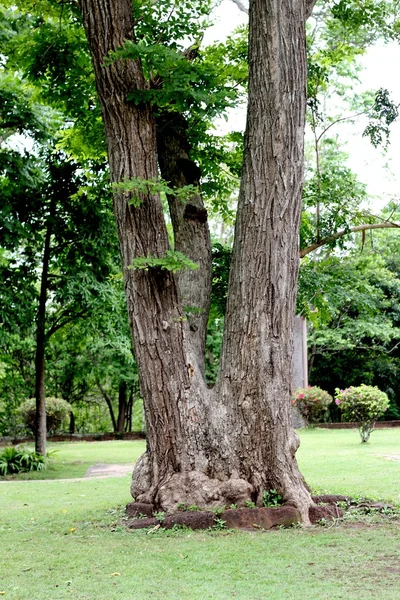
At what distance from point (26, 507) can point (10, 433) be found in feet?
49.9

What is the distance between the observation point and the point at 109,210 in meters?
13.8

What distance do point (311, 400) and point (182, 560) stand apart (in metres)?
14.8

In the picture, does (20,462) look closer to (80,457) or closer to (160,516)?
(80,457)

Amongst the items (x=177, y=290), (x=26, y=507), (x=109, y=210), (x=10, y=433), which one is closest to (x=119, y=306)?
(x=109, y=210)

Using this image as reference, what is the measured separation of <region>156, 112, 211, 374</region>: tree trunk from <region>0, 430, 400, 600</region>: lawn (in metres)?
1.99

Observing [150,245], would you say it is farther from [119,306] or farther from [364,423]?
[364,423]

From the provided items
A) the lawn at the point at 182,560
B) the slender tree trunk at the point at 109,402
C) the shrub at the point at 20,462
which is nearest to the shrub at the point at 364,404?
the shrub at the point at 20,462

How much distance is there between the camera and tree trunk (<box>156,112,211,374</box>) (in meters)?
7.31

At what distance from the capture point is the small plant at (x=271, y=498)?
613 cm

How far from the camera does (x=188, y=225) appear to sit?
24.5 feet

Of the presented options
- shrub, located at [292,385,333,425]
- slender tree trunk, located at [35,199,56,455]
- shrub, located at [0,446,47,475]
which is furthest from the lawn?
shrub, located at [292,385,333,425]

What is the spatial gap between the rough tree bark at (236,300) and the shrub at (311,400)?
516 inches

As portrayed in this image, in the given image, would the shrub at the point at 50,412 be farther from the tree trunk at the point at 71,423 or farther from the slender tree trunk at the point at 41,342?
the tree trunk at the point at 71,423

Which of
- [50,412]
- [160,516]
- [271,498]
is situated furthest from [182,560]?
[50,412]
